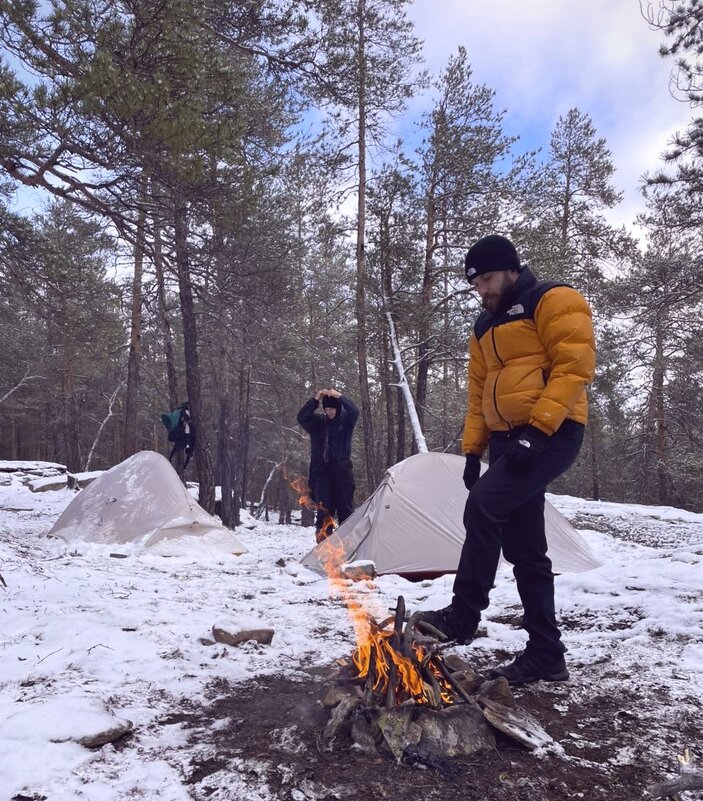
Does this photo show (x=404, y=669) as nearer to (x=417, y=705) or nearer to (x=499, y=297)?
(x=417, y=705)

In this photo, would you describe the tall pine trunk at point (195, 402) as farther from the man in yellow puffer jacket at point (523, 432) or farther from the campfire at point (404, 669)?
the campfire at point (404, 669)

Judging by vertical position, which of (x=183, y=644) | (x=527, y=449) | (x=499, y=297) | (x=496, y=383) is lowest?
(x=183, y=644)

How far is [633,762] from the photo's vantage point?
6.84ft

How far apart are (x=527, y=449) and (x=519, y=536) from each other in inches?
22.0

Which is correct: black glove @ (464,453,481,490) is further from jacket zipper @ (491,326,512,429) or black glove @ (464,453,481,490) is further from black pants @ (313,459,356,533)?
black pants @ (313,459,356,533)

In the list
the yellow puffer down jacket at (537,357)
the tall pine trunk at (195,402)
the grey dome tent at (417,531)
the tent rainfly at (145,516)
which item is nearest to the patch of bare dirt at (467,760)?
the yellow puffer down jacket at (537,357)

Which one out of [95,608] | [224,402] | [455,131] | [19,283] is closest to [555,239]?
[455,131]

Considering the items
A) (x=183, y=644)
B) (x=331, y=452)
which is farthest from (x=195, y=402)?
(x=183, y=644)

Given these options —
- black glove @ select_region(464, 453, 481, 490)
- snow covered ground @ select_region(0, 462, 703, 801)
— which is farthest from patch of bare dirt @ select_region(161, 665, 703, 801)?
black glove @ select_region(464, 453, 481, 490)

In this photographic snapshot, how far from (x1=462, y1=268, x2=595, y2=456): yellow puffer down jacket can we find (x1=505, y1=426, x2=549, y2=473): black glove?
0.04m

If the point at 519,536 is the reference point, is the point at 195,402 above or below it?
above

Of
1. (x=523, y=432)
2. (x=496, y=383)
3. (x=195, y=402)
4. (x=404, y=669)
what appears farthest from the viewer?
(x=195, y=402)

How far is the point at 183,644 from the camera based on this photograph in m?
3.40

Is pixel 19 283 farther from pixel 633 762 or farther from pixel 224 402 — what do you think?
pixel 224 402
